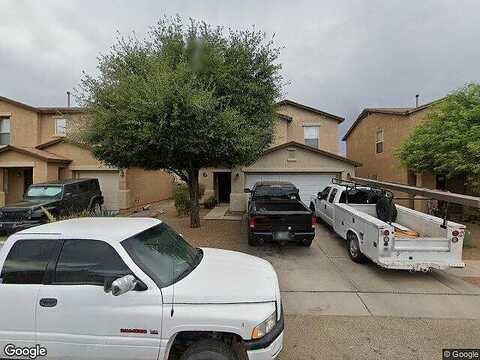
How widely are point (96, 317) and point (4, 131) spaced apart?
71.9 feet

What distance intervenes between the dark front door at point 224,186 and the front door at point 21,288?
16.4m

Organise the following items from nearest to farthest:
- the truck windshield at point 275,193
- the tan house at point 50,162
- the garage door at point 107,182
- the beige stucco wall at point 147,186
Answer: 1. the truck windshield at point 275,193
2. the tan house at point 50,162
3. the garage door at point 107,182
4. the beige stucco wall at point 147,186

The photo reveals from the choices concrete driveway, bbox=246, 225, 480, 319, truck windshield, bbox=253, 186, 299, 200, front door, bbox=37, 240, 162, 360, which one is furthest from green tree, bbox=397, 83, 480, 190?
front door, bbox=37, 240, 162, 360

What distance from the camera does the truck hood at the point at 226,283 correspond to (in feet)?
9.73

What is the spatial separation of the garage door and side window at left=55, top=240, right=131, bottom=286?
1462cm

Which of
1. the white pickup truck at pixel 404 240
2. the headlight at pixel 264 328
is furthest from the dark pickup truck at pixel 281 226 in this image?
the headlight at pixel 264 328

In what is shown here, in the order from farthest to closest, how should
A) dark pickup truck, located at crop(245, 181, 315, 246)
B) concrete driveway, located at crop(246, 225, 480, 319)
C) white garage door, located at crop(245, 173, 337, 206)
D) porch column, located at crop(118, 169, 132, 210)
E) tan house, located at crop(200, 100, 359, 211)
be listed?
porch column, located at crop(118, 169, 132, 210) → white garage door, located at crop(245, 173, 337, 206) → tan house, located at crop(200, 100, 359, 211) → dark pickup truck, located at crop(245, 181, 315, 246) → concrete driveway, located at crop(246, 225, 480, 319)

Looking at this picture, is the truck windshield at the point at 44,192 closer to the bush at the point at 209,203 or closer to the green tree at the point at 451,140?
the bush at the point at 209,203

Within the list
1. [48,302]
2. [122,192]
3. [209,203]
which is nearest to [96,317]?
[48,302]

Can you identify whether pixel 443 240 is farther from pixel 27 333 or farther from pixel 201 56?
pixel 201 56

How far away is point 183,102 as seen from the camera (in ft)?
25.9

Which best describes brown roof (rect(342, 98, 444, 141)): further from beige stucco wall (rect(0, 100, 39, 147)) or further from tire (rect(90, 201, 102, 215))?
beige stucco wall (rect(0, 100, 39, 147))

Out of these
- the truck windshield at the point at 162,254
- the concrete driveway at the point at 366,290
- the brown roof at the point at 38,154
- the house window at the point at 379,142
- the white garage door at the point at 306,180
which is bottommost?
the concrete driveway at the point at 366,290

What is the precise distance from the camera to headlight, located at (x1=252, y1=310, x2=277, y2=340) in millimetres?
2826
